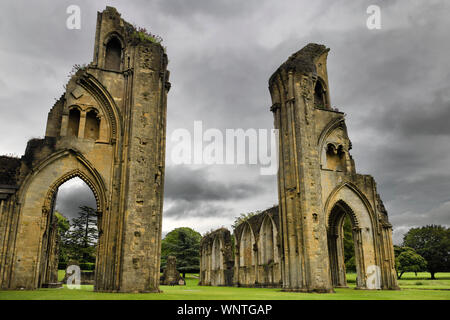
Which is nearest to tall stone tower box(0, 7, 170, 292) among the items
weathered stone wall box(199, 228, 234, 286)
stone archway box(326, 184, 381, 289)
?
stone archway box(326, 184, 381, 289)

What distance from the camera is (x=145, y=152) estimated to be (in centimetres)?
1631

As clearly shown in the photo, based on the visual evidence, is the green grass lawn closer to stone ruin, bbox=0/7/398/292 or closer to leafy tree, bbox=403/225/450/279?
stone ruin, bbox=0/7/398/292

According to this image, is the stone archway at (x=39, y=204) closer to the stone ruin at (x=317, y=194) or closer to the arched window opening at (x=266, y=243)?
the stone ruin at (x=317, y=194)

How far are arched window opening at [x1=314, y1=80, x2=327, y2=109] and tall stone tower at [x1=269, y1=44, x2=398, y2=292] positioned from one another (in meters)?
0.06

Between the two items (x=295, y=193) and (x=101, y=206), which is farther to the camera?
(x=295, y=193)

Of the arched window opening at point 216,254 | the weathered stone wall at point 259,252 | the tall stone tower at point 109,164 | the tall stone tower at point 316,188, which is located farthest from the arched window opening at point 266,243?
the tall stone tower at point 109,164

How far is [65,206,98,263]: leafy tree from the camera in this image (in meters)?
42.9

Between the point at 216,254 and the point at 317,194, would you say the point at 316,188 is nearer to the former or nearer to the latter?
the point at 317,194

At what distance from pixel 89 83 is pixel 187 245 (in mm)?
40111

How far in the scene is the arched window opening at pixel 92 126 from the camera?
17625 millimetres

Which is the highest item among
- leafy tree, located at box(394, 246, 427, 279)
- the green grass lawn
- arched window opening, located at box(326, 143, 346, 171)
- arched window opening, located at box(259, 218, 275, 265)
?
arched window opening, located at box(326, 143, 346, 171)

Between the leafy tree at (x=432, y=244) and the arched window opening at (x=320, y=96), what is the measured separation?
117 ft
